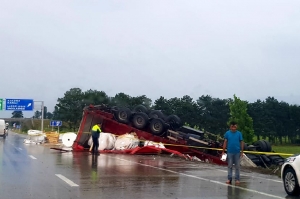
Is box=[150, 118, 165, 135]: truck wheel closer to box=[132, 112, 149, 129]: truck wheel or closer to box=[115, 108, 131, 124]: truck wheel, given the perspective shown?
box=[132, 112, 149, 129]: truck wheel

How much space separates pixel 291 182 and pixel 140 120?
14.4m

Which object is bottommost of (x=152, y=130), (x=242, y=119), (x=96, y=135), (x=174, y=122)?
(x=96, y=135)

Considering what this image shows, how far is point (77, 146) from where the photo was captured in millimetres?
25172

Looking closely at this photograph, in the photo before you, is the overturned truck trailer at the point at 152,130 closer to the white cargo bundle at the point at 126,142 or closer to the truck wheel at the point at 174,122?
the truck wheel at the point at 174,122

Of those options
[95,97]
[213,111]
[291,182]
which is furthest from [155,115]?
[213,111]

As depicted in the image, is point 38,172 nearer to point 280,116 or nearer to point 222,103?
point 222,103

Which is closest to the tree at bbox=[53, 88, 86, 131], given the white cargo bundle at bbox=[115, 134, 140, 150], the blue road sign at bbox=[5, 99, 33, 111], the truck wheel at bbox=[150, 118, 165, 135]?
the blue road sign at bbox=[5, 99, 33, 111]

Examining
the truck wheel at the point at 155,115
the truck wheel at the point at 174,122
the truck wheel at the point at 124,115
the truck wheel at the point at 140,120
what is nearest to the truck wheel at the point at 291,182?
the truck wheel at the point at 140,120

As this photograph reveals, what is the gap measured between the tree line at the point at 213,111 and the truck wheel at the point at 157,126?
13.1m

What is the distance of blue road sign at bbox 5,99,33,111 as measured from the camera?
168ft

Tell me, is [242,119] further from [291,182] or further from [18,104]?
[291,182]

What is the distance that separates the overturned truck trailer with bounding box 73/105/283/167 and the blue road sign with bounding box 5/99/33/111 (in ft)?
91.7

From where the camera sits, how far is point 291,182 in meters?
10.1

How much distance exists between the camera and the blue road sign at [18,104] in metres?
51.2
